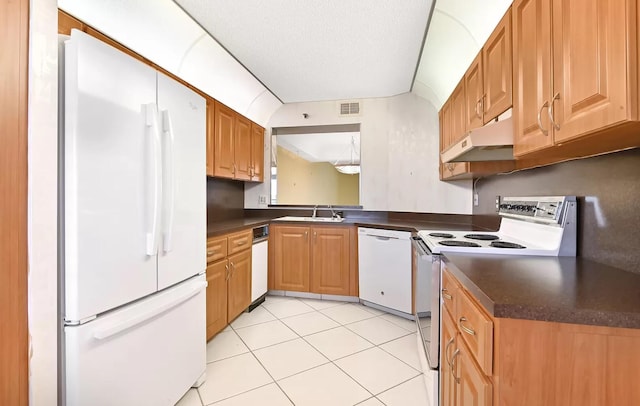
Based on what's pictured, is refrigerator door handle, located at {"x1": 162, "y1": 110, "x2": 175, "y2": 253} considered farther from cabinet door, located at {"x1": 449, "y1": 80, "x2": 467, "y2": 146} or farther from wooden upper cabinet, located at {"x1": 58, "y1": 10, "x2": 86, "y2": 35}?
cabinet door, located at {"x1": 449, "y1": 80, "x2": 467, "y2": 146}

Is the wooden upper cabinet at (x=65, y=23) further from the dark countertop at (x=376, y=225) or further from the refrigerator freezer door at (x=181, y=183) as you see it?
the dark countertop at (x=376, y=225)

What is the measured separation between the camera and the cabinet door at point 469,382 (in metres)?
0.76

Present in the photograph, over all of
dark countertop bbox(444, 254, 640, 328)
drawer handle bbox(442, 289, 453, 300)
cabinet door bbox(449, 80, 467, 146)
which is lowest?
drawer handle bbox(442, 289, 453, 300)

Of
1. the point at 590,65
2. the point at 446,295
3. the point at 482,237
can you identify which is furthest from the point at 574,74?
the point at 482,237

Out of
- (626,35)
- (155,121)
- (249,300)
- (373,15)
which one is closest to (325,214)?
(249,300)

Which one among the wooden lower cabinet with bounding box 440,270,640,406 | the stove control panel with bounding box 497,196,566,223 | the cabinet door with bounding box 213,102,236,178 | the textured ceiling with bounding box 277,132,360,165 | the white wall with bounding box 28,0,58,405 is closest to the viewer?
the wooden lower cabinet with bounding box 440,270,640,406

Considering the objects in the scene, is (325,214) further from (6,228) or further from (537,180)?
(6,228)

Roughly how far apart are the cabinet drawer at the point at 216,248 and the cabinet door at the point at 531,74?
2.00 m

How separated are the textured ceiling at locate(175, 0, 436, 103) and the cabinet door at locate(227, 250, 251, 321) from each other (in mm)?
1800

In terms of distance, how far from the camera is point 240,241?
256 centimetres

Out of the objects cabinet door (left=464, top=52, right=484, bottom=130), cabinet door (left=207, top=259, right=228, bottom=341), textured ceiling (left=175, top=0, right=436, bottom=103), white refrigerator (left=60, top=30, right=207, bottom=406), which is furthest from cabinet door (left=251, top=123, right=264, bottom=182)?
cabinet door (left=464, top=52, right=484, bottom=130)

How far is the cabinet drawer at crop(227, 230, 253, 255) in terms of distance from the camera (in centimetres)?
241

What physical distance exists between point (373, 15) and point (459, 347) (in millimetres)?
2022

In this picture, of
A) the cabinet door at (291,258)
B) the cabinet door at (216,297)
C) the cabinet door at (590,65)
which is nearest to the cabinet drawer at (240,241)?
the cabinet door at (216,297)
